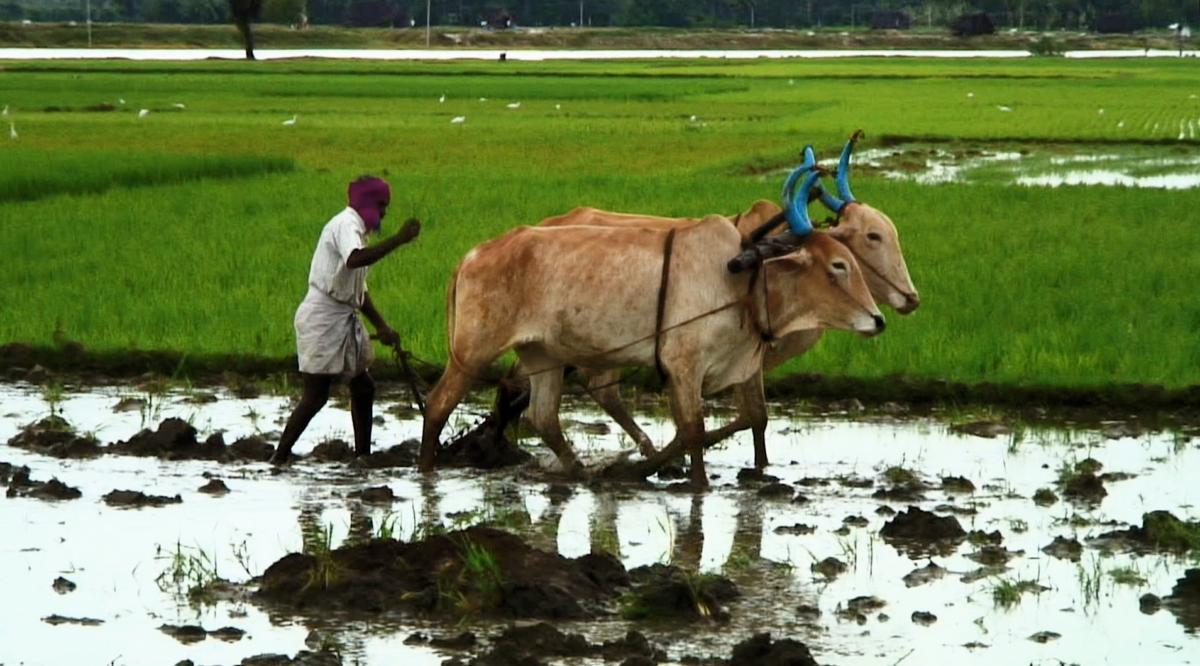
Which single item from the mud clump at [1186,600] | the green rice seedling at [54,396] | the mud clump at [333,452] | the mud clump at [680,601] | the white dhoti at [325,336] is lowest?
the green rice seedling at [54,396]

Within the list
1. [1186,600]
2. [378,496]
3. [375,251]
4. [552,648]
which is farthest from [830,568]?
[375,251]

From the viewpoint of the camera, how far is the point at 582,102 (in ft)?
132

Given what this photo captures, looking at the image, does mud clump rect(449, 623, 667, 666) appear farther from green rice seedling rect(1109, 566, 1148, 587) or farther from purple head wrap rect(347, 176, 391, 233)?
purple head wrap rect(347, 176, 391, 233)

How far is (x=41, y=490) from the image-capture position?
24.9 ft

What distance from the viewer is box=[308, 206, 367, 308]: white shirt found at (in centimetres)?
809

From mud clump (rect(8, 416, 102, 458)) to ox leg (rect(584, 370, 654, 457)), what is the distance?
7.05 feet

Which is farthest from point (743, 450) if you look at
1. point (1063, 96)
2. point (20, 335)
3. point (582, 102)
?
point (1063, 96)

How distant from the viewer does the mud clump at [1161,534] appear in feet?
22.5

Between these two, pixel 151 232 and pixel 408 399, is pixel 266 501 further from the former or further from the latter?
pixel 151 232

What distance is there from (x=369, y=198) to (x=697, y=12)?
360 feet

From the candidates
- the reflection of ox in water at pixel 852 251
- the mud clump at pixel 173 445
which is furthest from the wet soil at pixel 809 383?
the mud clump at pixel 173 445

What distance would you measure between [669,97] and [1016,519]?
35.3 meters

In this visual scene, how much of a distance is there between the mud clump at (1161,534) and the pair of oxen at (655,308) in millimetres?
1429

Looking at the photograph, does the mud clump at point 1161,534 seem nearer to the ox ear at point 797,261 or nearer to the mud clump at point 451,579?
the ox ear at point 797,261
